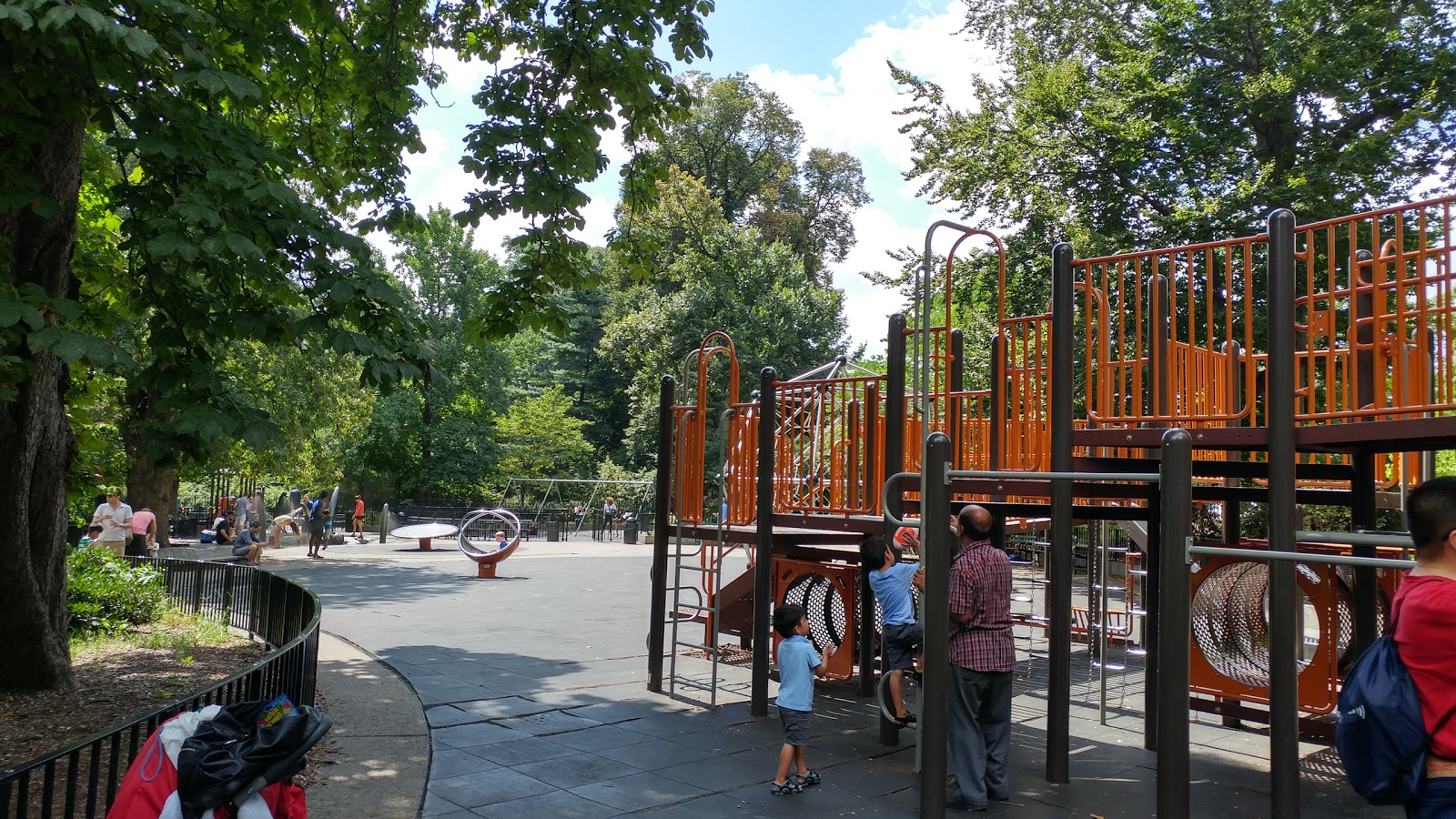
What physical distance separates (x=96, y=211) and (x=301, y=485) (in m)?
30.5

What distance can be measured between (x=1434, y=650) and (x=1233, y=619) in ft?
18.0

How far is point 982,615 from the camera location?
6.02 meters

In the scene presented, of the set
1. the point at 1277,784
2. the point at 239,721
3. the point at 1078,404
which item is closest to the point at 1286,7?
the point at 1078,404

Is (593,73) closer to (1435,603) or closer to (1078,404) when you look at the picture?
(1435,603)

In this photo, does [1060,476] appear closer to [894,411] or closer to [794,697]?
[794,697]

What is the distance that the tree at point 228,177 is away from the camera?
19.6 feet

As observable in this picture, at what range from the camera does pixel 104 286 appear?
31.9ft

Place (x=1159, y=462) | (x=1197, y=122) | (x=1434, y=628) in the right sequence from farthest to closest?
(x=1197, y=122), (x=1159, y=462), (x=1434, y=628)

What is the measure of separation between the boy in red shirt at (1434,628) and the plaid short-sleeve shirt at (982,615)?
10.6 feet

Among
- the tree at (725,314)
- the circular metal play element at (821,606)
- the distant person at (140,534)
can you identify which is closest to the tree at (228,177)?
the circular metal play element at (821,606)

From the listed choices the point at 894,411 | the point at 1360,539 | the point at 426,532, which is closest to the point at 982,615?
the point at 894,411

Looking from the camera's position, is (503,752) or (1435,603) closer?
(1435,603)

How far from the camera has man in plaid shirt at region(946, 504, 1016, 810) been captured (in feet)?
19.6

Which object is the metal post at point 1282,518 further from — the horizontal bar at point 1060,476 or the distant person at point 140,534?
the distant person at point 140,534
